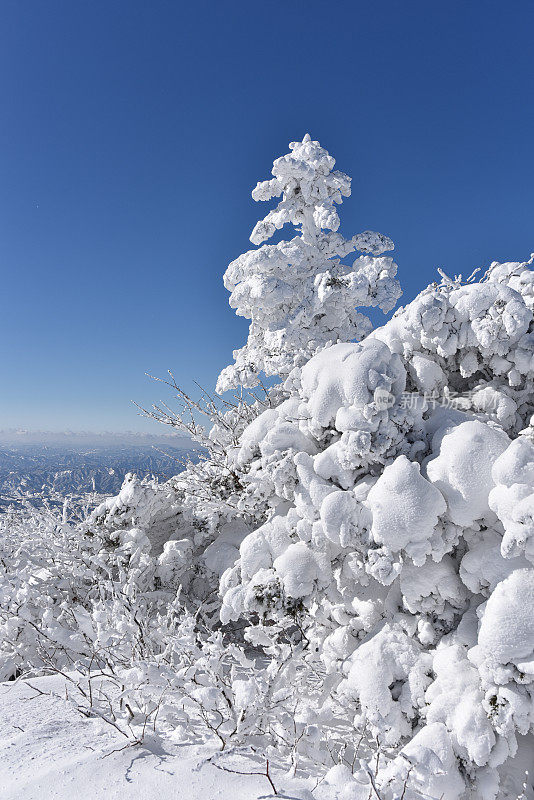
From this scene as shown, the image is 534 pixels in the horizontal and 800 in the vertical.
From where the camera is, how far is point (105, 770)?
2.49 m

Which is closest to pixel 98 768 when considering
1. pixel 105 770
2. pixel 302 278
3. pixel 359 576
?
pixel 105 770

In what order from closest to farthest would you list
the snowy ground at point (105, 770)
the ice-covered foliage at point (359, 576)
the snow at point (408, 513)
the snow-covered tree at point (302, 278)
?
the snowy ground at point (105, 770) < the ice-covered foliage at point (359, 576) < the snow at point (408, 513) < the snow-covered tree at point (302, 278)

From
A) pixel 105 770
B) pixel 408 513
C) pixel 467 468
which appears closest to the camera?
pixel 105 770

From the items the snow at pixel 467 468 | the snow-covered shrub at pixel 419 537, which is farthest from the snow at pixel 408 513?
the snow at pixel 467 468

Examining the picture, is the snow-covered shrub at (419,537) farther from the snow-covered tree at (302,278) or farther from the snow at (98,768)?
the snow-covered tree at (302,278)

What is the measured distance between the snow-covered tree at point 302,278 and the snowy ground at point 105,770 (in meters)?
5.58

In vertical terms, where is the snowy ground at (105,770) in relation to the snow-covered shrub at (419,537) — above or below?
below

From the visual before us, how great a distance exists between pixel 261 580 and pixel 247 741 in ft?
4.13

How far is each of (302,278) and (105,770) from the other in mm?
7553

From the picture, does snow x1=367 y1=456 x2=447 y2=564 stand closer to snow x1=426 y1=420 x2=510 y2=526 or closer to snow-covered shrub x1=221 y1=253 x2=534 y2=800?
snow-covered shrub x1=221 y1=253 x2=534 y2=800

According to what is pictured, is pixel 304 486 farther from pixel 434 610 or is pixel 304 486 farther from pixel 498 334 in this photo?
pixel 498 334

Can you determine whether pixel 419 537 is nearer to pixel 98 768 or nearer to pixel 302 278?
pixel 98 768

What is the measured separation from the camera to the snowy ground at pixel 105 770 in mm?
2324

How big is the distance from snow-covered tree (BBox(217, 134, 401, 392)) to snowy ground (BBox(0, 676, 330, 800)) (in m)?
5.58
